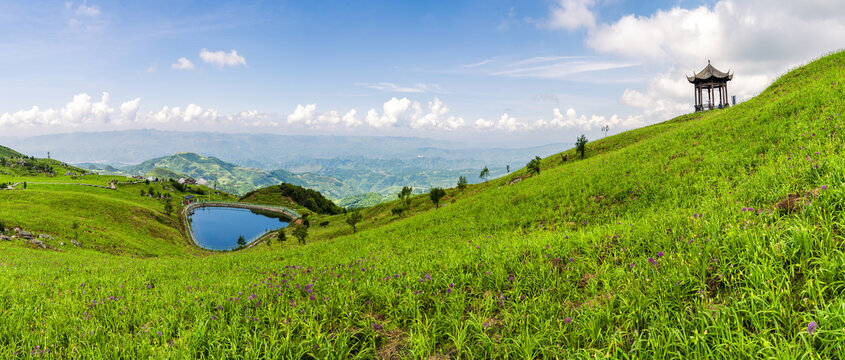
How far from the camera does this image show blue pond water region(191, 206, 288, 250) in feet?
331

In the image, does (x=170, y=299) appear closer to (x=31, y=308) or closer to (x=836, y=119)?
(x=31, y=308)

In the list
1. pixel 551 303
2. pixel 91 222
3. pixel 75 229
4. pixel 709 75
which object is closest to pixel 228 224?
pixel 91 222

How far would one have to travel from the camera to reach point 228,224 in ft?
396

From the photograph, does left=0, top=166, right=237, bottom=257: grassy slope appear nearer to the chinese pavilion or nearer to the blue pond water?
the blue pond water

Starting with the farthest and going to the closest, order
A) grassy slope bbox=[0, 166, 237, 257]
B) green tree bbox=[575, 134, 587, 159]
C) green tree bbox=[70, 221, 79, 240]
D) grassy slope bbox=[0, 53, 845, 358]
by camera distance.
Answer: green tree bbox=[575, 134, 587, 159] → green tree bbox=[70, 221, 79, 240] → grassy slope bbox=[0, 166, 237, 257] → grassy slope bbox=[0, 53, 845, 358]

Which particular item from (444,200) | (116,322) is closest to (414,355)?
(116,322)

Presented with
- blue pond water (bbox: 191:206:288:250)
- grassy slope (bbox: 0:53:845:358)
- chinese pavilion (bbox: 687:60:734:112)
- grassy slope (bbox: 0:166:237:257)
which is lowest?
blue pond water (bbox: 191:206:288:250)

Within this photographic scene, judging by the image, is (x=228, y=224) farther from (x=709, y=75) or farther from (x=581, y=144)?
(x=709, y=75)

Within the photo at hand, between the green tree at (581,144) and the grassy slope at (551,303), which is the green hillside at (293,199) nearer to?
the green tree at (581,144)

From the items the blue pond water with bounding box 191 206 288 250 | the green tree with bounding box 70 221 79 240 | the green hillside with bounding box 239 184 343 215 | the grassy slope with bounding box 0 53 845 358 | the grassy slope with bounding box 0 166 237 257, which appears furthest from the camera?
the green hillside with bounding box 239 184 343 215

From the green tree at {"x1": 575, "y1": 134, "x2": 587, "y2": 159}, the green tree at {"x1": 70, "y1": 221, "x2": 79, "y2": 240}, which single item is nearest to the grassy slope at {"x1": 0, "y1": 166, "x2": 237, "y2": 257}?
the green tree at {"x1": 70, "y1": 221, "x2": 79, "y2": 240}

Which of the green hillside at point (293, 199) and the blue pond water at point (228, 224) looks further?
the green hillside at point (293, 199)

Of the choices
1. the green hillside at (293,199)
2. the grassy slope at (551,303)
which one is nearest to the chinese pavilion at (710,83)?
the grassy slope at (551,303)

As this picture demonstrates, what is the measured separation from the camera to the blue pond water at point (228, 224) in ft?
331
